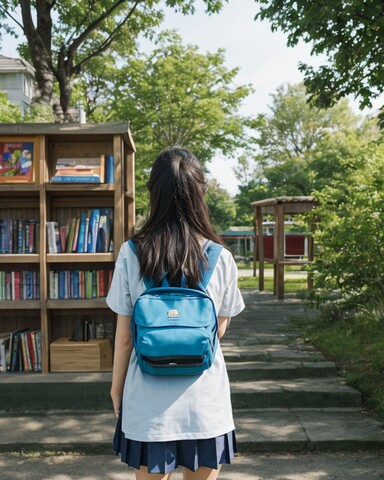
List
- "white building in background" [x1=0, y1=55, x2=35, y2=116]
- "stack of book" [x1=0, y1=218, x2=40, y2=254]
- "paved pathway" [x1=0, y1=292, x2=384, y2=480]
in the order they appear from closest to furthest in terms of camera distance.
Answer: "paved pathway" [x1=0, y1=292, x2=384, y2=480] < "stack of book" [x1=0, y1=218, x2=40, y2=254] < "white building in background" [x1=0, y1=55, x2=35, y2=116]

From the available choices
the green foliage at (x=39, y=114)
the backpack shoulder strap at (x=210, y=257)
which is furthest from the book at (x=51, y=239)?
the green foliage at (x=39, y=114)

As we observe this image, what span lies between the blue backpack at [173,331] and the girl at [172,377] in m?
0.05

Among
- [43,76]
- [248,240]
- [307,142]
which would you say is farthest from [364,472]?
[248,240]

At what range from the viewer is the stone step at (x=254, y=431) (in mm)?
4922

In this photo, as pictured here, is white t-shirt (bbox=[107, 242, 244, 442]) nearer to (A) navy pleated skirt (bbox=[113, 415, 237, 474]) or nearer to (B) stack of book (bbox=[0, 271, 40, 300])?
(A) navy pleated skirt (bbox=[113, 415, 237, 474])

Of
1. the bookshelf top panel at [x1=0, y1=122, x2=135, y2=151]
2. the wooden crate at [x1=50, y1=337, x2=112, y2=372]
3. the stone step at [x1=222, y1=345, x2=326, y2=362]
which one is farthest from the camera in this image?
the stone step at [x1=222, y1=345, x2=326, y2=362]

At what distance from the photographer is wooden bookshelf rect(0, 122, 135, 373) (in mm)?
6352

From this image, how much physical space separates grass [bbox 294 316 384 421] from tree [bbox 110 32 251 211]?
640 inches

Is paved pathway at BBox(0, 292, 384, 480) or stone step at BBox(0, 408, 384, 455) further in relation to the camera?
stone step at BBox(0, 408, 384, 455)

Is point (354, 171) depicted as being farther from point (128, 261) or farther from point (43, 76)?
point (43, 76)

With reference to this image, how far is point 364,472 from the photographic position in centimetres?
446

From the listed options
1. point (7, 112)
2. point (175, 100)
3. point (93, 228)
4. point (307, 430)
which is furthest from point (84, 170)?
Answer: point (175, 100)

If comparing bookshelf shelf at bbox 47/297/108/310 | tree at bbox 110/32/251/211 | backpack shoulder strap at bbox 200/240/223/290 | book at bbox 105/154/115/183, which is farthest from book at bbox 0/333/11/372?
tree at bbox 110/32/251/211

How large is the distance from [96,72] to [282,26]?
17.9 meters
